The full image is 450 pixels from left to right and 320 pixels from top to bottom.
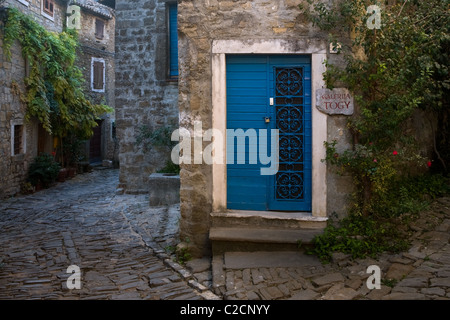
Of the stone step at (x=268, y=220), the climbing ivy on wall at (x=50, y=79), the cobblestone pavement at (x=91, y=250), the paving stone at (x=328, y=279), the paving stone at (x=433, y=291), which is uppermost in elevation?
the climbing ivy on wall at (x=50, y=79)

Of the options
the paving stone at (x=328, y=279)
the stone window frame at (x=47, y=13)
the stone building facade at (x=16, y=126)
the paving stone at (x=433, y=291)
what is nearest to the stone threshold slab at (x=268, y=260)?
the paving stone at (x=328, y=279)

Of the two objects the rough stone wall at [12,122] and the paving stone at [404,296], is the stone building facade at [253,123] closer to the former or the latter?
the paving stone at [404,296]

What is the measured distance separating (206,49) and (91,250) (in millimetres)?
3235

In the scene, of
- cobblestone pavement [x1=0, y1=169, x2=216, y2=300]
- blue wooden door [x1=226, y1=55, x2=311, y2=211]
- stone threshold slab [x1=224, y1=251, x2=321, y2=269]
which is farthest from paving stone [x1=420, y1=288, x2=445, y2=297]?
cobblestone pavement [x1=0, y1=169, x2=216, y2=300]

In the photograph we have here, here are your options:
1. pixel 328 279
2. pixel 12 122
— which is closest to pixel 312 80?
pixel 328 279

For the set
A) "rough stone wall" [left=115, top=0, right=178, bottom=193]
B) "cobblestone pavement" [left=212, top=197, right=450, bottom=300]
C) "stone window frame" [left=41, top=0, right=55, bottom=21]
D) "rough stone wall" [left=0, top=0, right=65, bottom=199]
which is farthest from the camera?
"stone window frame" [left=41, top=0, right=55, bottom=21]

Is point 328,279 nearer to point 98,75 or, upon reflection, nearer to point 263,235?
point 263,235

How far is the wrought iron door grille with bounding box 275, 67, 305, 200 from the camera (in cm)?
515

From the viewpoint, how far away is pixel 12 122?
10.9 meters

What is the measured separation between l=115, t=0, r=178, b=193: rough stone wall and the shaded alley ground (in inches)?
159

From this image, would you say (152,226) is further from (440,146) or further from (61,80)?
(61,80)

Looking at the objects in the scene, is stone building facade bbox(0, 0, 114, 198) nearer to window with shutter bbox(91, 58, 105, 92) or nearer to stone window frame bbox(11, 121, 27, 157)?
stone window frame bbox(11, 121, 27, 157)

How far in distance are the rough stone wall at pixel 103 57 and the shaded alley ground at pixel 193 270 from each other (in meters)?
12.1

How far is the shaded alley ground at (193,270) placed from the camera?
3957 mm
